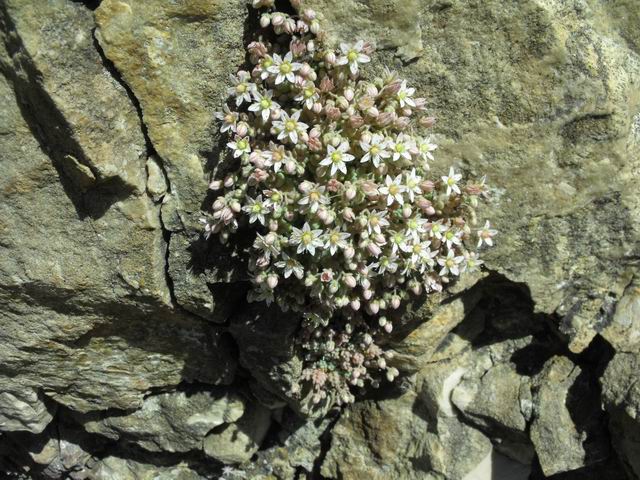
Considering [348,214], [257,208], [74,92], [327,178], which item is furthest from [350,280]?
[74,92]

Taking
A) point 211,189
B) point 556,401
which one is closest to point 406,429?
point 556,401

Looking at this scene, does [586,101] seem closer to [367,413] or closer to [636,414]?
[636,414]

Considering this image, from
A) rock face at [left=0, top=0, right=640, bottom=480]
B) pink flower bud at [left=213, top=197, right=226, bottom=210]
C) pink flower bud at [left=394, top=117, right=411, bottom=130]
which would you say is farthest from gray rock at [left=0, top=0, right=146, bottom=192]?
pink flower bud at [left=394, top=117, right=411, bottom=130]

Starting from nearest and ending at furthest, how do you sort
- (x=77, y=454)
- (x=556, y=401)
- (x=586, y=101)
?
(x=586, y=101) → (x=556, y=401) → (x=77, y=454)

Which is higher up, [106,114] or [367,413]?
[106,114]

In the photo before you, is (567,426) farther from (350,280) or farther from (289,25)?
(289,25)

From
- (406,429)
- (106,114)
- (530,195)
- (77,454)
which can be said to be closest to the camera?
(106,114)
